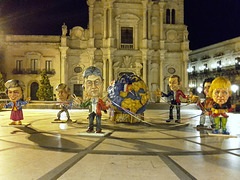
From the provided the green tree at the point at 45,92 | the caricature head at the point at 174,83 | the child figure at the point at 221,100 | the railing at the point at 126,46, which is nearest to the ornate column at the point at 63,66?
the green tree at the point at 45,92

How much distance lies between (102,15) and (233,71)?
70.5 ft

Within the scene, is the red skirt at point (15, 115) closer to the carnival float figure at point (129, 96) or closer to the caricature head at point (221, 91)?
the carnival float figure at point (129, 96)

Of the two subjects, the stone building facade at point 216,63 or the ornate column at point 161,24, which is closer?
the ornate column at point 161,24

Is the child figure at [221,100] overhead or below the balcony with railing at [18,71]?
below

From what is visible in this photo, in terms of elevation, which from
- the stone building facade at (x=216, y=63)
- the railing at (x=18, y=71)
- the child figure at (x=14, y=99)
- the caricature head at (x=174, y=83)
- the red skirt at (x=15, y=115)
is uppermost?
the stone building facade at (x=216, y=63)

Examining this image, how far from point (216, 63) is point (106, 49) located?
72.3 feet

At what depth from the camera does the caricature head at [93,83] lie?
→ 7.02m

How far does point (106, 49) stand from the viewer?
91.2 ft

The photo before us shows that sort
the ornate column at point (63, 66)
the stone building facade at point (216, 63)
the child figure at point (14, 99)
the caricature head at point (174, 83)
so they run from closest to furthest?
the child figure at point (14, 99), the caricature head at point (174, 83), the ornate column at point (63, 66), the stone building facade at point (216, 63)

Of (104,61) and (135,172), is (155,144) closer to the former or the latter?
(135,172)

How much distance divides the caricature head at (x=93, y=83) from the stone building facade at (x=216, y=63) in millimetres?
28781

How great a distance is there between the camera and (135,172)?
11.7 feet

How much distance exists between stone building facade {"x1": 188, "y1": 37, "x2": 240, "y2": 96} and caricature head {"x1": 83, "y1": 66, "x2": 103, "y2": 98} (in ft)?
94.4

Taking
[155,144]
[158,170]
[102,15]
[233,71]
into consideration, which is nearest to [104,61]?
[102,15]
